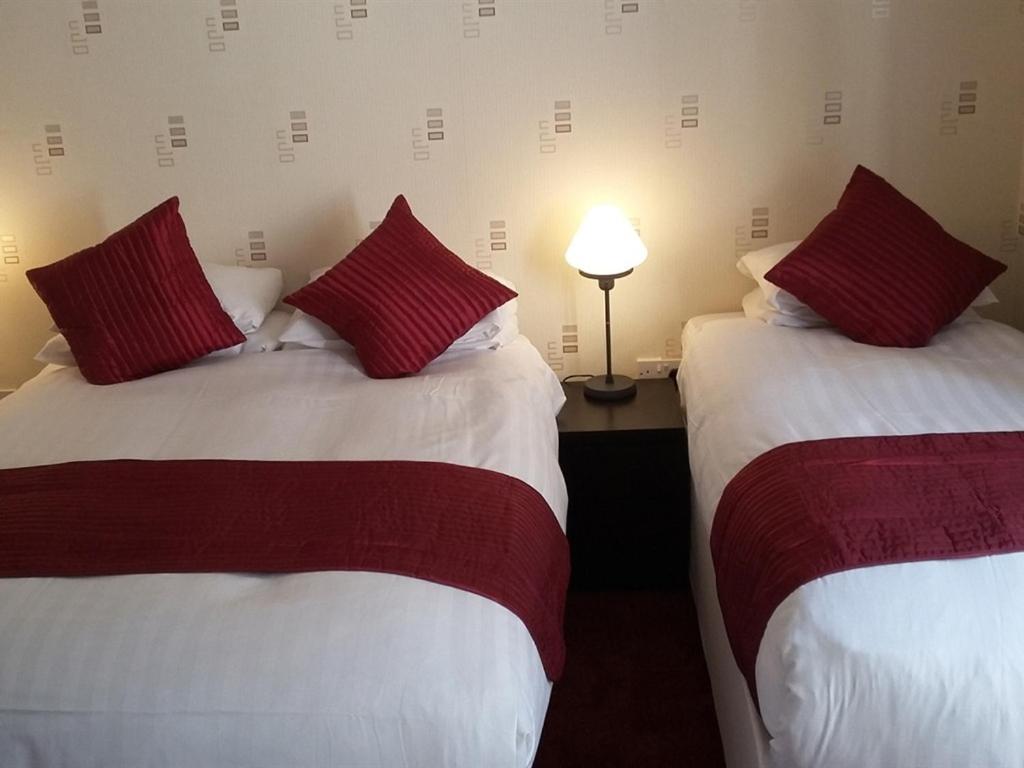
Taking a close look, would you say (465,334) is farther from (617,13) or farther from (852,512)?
(852,512)

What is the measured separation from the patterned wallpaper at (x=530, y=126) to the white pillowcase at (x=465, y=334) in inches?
10.9

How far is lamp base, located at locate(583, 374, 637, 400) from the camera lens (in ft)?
9.92

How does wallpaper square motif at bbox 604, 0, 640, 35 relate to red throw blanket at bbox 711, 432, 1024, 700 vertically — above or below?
above

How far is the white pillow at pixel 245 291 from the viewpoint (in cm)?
304

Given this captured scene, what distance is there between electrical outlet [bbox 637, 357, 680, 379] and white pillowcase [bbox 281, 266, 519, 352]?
475 mm

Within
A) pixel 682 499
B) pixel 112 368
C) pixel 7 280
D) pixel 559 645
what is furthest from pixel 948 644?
pixel 7 280

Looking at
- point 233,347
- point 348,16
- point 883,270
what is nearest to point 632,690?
point 883,270

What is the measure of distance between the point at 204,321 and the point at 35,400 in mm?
489

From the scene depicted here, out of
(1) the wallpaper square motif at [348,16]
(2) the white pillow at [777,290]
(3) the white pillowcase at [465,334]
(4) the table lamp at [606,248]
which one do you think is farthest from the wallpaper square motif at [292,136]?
(2) the white pillow at [777,290]

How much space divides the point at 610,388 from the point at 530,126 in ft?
2.68

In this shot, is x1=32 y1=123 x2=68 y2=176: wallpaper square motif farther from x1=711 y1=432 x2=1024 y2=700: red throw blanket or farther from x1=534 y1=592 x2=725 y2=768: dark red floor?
x1=711 y1=432 x2=1024 y2=700: red throw blanket

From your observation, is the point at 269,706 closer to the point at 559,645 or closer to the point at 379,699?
the point at 379,699

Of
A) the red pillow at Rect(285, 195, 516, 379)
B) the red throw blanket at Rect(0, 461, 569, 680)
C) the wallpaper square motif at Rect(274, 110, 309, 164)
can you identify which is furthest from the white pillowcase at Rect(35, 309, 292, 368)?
the red throw blanket at Rect(0, 461, 569, 680)

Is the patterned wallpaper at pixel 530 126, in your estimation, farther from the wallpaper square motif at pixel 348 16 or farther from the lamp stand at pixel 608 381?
the lamp stand at pixel 608 381
